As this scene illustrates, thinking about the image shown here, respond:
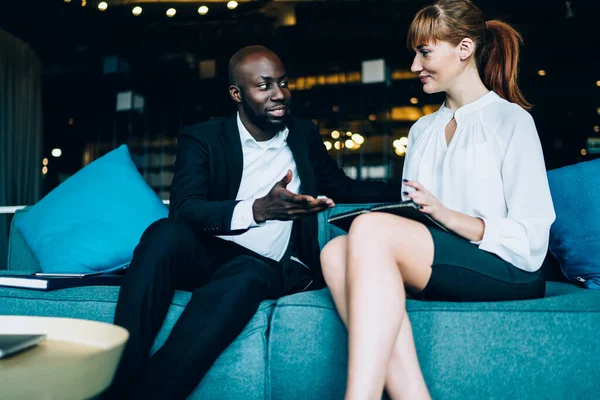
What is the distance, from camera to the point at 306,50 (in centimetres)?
645

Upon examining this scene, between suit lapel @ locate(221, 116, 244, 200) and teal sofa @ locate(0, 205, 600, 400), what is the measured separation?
53cm

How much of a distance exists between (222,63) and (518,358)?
19.3 feet

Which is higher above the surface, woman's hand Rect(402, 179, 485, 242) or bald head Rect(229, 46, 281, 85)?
bald head Rect(229, 46, 281, 85)

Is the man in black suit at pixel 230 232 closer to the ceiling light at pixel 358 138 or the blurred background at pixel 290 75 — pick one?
the blurred background at pixel 290 75

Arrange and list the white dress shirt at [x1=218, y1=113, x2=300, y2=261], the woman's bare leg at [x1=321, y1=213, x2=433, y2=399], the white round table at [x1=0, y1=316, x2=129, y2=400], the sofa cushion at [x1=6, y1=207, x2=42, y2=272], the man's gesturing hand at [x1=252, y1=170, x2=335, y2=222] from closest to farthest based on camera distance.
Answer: the white round table at [x1=0, y1=316, x2=129, y2=400]
the woman's bare leg at [x1=321, y1=213, x2=433, y2=399]
the man's gesturing hand at [x1=252, y1=170, x2=335, y2=222]
the white dress shirt at [x1=218, y1=113, x2=300, y2=261]
the sofa cushion at [x1=6, y1=207, x2=42, y2=272]

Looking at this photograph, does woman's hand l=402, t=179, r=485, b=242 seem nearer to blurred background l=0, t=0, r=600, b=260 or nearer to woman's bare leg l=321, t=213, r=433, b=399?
woman's bare leg l=321, t=213, r=433, b=399

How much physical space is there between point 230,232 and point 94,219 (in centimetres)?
79

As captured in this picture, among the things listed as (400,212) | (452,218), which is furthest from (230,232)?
(452,218)

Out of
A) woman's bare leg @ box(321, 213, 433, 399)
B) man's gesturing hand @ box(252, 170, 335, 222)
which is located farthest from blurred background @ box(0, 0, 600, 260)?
woman's bare leg @ box(321, 213, 433, 399)

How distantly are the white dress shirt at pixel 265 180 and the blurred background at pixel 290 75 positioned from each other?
3933mm

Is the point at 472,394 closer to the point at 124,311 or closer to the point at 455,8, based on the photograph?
the point at 124,311

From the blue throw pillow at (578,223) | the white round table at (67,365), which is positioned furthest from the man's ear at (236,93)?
the white round table at (67,365)

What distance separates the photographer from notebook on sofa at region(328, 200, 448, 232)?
4.05 ft

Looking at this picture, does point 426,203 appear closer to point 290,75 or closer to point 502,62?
point 502,62
